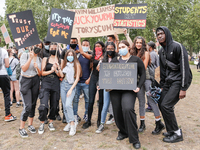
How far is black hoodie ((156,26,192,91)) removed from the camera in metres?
3.84

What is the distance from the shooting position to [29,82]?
176 inches

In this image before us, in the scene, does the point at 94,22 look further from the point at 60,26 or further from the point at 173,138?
the point at 173,138

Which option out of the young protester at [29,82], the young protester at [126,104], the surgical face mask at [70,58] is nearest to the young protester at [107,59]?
the young protester at [126,104]

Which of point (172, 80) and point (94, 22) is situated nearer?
point (172, 80)

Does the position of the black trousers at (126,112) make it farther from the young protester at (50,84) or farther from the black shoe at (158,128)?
the young protester at (50,84)

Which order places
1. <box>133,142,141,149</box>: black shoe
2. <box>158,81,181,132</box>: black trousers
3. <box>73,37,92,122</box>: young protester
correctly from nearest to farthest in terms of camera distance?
<box>133,142,141,149</box>: black shoe
<box>158,81,181,132</box>: black trousers
<box>73,37,92,122</box>: young protester

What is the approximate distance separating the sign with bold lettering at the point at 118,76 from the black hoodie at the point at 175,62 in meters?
0.88

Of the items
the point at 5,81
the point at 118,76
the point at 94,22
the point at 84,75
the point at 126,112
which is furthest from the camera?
the point at 94,22

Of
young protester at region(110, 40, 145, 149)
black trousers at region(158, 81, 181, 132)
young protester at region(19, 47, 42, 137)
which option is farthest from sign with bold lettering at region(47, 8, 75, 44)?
black trousers at region(158, 81, 181, 132)

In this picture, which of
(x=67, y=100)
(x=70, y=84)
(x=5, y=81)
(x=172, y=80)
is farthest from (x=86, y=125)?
(x=5, y=81)

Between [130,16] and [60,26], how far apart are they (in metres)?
2.24

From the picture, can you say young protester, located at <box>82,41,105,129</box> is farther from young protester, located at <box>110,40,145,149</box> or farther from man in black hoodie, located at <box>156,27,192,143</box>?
man in black hoodie, located at <box>156,27,192,143</box>

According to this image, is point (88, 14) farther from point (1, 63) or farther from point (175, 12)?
point (175, 12)

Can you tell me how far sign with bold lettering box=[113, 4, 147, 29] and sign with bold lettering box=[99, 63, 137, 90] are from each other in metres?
2.09
